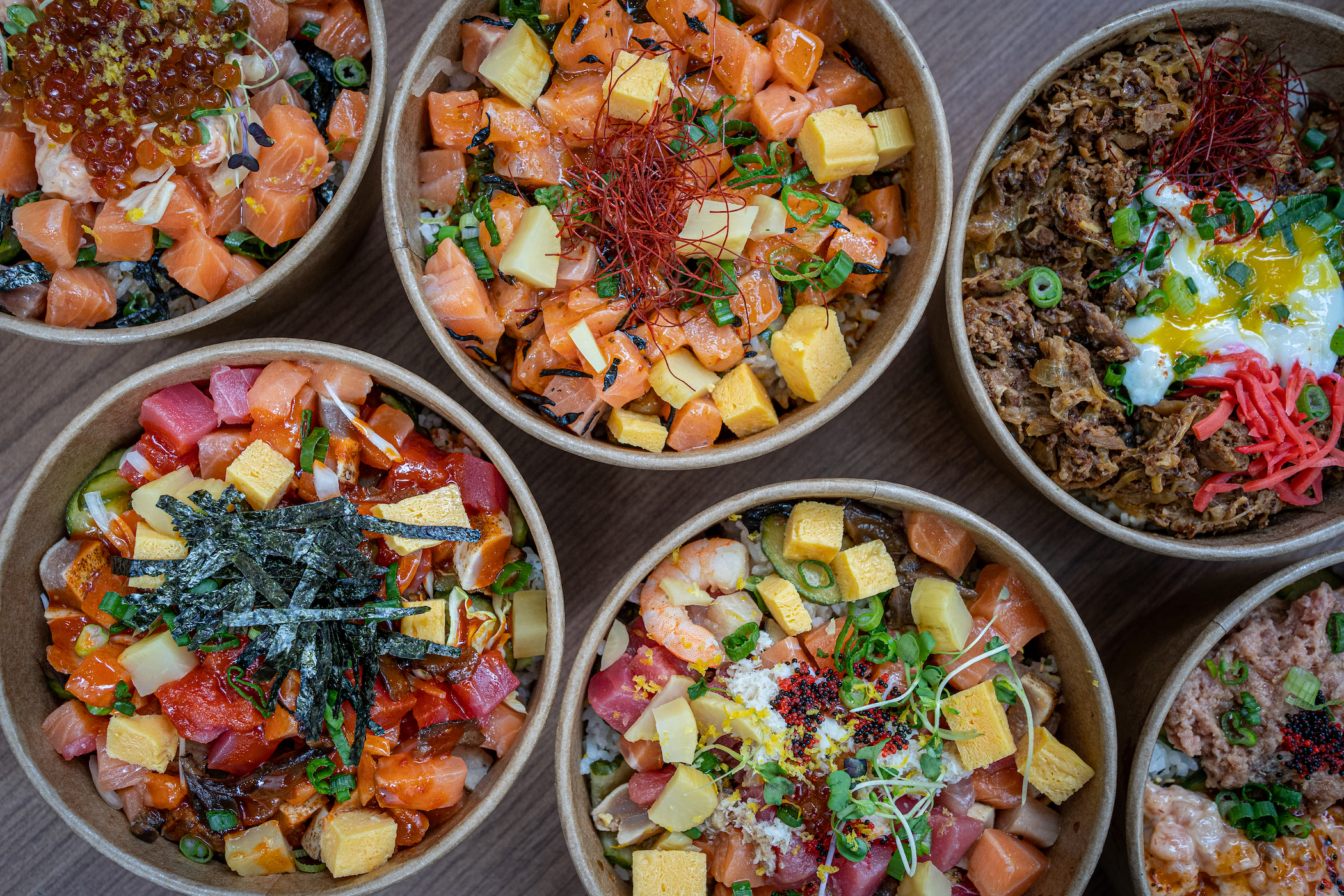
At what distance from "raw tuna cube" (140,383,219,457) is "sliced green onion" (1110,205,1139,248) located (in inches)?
82.1

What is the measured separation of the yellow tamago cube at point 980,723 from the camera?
1805mm

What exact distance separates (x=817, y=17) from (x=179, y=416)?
5.61 feet

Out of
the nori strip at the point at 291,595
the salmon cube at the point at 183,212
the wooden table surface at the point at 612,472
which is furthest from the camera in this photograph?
the wooden table surface at the point at 612,472

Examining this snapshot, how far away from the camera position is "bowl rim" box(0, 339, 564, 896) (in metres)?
1.72

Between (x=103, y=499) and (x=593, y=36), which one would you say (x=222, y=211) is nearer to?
(x=103, y=499)

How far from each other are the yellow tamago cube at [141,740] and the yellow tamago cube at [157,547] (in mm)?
304

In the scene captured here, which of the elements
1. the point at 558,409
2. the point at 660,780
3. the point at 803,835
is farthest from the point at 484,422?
the point at 803,835

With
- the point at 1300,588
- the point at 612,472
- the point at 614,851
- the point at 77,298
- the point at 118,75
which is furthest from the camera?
the point at 612,472

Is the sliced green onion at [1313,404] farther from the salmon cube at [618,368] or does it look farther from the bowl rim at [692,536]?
the salmon cube at [618,368]

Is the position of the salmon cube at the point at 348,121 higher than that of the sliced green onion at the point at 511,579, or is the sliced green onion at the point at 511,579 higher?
the salmon cube at the point at 348,121

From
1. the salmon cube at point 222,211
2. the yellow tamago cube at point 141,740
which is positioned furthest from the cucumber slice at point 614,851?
the salmon cube at point 222,211

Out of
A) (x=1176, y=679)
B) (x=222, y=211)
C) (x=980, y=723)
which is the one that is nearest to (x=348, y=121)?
(x=222, y=211)

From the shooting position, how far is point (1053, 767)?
73.8 inches

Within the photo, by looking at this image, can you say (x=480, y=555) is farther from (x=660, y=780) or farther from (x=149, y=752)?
(x=149, y=752)
